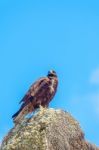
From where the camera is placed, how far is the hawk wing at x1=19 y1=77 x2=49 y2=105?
58.2 ft

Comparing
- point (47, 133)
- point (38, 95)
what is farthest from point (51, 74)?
point (47, 133)

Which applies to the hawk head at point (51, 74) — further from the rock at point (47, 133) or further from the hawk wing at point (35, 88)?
the rock at point (47, 133)

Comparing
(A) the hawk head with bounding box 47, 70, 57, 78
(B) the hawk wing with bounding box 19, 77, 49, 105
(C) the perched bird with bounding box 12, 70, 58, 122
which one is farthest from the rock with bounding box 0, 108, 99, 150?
(A) the hawk head with bounding box 47, 70, 57, 78

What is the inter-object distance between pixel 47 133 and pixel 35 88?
5.15m

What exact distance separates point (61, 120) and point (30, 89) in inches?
163

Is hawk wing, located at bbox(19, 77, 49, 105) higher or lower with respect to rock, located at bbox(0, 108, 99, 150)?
higher

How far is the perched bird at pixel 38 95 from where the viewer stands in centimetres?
1771

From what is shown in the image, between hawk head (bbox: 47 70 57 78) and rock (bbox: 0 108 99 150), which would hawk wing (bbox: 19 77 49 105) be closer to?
hawk head (bbox: 47 70 57 78)

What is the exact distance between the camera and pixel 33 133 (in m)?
13.1

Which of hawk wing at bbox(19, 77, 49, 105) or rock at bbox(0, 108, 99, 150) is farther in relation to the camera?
hawk wing at bbox(19, 77, 49, 105)

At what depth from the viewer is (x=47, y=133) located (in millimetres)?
13094

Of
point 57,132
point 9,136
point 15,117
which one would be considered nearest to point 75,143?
point 57,132

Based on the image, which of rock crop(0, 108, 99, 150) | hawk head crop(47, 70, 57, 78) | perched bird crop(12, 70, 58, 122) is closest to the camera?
rock crop(0, 108, 99, 150)

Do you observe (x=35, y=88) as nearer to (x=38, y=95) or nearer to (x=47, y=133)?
(x=38, y=95)
